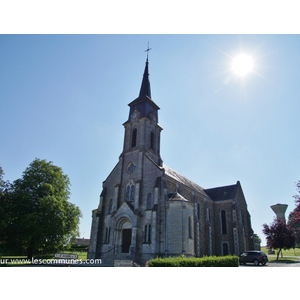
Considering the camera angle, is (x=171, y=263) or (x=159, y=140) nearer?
(x=171, y=263)

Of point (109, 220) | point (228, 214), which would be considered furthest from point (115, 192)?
point (228, 214)

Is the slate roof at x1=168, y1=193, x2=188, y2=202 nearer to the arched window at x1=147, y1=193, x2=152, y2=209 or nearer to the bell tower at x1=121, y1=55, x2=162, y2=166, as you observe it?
the arched window at x1=147, y1=193, x2=152, y2=209

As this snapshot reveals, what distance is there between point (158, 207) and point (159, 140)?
1196 centimetres

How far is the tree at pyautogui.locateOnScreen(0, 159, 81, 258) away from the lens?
25734 mm

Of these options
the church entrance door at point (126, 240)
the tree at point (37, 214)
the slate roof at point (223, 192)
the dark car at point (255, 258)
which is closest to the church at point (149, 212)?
the church entrance door at point (126, 240)

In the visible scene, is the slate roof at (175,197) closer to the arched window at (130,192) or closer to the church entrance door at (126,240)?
the arched window at (130,192)

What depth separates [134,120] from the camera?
3328 cm

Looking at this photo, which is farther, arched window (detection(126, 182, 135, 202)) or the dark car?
arched window (detection(126, 182, 135, 202))

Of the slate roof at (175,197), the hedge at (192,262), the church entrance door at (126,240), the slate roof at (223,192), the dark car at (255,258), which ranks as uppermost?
the slate roof at (223,192)

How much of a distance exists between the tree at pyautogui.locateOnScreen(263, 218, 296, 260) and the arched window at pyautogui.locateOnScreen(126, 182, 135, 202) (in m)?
21.3

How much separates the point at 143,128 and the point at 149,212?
1180 centimetres

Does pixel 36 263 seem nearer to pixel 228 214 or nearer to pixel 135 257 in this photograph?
pixel 135 257

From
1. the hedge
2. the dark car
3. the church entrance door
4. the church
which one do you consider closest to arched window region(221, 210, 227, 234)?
the church

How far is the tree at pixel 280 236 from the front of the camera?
32500 millimetres
